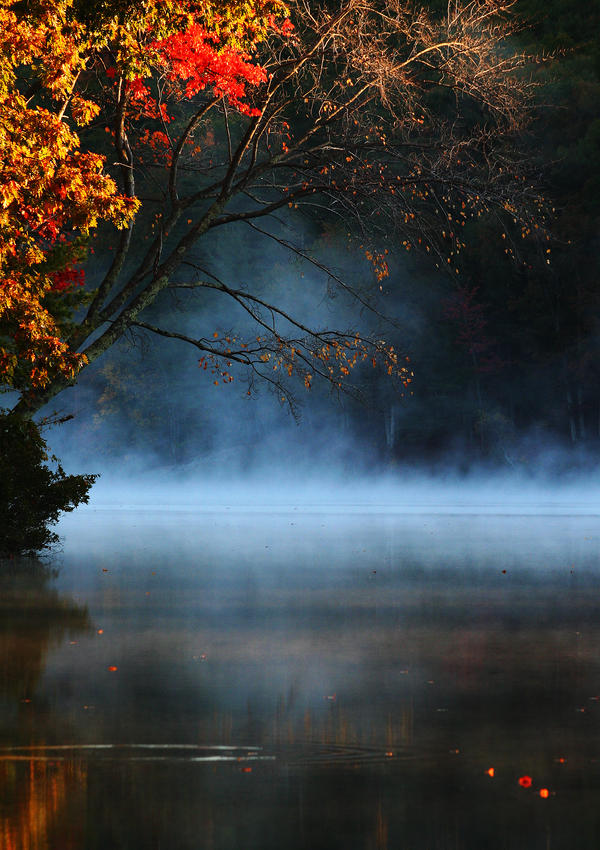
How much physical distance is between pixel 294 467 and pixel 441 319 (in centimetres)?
855

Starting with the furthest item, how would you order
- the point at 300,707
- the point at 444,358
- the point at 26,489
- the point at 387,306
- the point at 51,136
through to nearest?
the point at 387,306
the point at 444,358
the point at 26,489
the point at 51,136
the point at 300,707

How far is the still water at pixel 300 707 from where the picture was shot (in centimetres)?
459

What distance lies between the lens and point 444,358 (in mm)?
46812

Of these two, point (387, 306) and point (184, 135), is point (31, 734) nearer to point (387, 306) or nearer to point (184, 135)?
point (184, 135)

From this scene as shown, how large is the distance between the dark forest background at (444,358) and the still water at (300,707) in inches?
1121

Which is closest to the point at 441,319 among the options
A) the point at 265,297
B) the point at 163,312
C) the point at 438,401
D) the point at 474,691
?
the point at 438,401

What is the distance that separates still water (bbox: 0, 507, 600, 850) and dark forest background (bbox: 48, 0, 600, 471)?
93.4 feet

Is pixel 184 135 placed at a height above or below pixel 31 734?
above

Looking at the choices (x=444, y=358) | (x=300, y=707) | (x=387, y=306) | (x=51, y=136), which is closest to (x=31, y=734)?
(x=300, y=707)

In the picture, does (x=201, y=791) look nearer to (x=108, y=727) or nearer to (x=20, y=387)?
(x=108, y=727)

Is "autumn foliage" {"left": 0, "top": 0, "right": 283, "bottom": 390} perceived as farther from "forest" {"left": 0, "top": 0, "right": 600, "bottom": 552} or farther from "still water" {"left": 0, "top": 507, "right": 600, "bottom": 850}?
"forest" {"left": 0, "top": 0, "right": 600, "bottom": 552}

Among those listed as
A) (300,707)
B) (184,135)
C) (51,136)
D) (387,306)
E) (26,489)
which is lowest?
(300,707)

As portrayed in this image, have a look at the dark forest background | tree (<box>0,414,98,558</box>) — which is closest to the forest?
the dark forest background

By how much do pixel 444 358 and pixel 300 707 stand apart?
40.6 metres
